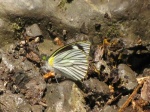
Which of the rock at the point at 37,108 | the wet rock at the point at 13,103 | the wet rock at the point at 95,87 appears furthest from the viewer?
the wet rock at the point at 95,87

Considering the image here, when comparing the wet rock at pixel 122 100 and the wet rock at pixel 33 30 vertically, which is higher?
the wet rock at pixel 33 30

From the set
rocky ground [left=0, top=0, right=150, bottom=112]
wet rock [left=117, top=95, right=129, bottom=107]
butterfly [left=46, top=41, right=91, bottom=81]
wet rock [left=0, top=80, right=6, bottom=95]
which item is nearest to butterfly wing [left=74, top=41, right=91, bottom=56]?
butterfly [left=46, top=41, right=91, bottom=81]

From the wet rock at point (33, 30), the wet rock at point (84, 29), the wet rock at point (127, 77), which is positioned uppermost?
the wet rock at point (84, 29)

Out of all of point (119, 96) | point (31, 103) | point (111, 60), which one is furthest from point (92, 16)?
point (31, 103)

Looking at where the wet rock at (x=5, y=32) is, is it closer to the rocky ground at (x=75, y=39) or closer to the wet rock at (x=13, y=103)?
the rocky ground at (x=75, y=39)

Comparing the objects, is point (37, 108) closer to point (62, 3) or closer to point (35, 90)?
point (35, 90)

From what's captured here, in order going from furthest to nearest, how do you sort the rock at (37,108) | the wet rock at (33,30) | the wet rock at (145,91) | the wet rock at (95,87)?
the wet rock at (145,91)
the wet rock at (33,30)
the wet rock at (95,87)
the rock at (37,108)

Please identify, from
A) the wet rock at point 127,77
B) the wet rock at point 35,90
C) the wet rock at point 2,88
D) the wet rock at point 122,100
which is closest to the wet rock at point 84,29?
the wet rock at point 127,77
